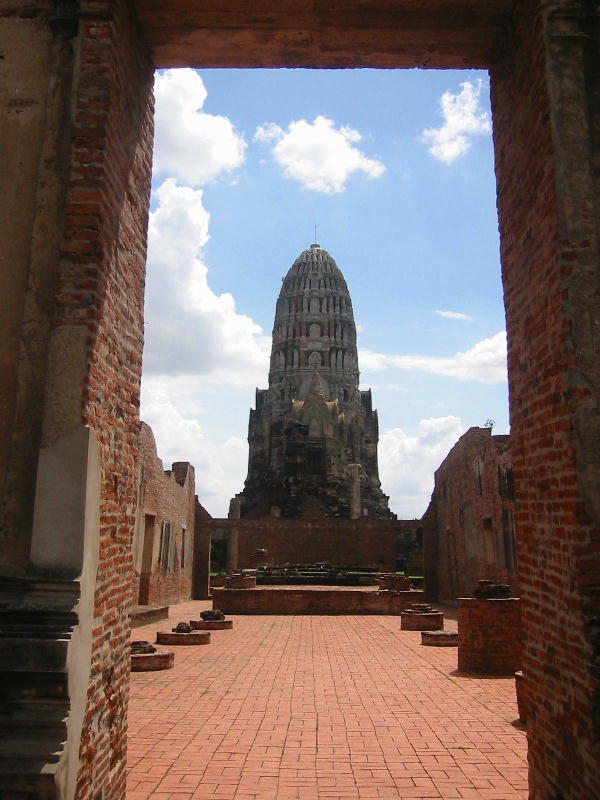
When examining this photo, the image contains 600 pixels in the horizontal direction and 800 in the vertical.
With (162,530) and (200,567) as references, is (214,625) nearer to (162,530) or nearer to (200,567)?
(162,530)

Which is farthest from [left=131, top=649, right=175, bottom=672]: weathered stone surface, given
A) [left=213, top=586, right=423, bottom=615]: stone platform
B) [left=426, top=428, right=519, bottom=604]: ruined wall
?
[left=213, top=586, right=423, bottom=615]: stone platform

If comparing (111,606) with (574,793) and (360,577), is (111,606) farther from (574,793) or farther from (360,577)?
(360,577)

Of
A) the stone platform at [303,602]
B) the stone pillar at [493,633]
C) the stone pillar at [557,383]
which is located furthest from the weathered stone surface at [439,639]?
the stone pillar at [557,383]

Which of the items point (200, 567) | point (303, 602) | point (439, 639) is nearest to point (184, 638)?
point (439, 639)

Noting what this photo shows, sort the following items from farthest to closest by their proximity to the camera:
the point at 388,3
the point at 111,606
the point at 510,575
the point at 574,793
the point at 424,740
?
the point at 510,575
the point at 424,740
the point at 388,3
the point at 111,606
the point at 574,793

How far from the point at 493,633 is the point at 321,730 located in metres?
3.80

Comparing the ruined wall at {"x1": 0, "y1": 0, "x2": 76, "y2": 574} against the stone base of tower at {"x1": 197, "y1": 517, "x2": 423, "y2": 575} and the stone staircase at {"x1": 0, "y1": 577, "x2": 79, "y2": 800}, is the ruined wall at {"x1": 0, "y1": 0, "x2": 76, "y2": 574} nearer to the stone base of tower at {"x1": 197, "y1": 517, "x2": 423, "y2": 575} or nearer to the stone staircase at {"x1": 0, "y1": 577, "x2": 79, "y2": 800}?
the stone staircase at {"x1": 0, "y1": 577, "x2": 79, "y2": 800}

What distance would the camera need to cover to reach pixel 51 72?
4672 millimetres

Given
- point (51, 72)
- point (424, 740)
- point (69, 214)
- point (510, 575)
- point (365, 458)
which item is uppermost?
point (365, 458)

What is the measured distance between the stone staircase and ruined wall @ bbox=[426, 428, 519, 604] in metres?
12.2

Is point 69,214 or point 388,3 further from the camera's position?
point 388,3

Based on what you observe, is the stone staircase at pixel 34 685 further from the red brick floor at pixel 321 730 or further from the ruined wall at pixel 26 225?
the red brick floor at pixel 321 730

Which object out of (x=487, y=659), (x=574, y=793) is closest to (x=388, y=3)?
(x=574, y=793)

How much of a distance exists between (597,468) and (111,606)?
2972 millimetres
